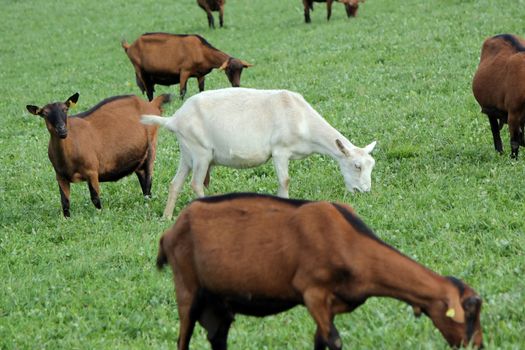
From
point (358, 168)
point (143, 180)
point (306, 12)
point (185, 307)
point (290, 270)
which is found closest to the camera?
point (290, 270)

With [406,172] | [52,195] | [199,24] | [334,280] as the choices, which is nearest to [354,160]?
[406,172]

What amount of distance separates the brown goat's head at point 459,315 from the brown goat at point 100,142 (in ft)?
23.3

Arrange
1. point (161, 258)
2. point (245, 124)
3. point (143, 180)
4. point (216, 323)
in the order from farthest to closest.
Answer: point (143, 180), point (245, 124), point (161, 258), point (216, 323)

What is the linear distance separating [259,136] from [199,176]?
3.08 feet

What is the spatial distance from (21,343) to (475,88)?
783 centimetres

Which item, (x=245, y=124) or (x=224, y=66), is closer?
(x=245, y=124)

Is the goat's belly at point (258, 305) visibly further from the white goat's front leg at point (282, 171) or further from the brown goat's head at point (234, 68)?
the brown goat's head at point (234, 68)

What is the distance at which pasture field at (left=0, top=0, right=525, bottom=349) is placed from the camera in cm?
798

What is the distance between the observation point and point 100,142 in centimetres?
1279

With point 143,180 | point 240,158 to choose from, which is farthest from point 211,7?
point 240,158

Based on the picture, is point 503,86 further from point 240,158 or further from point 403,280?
point 403,280

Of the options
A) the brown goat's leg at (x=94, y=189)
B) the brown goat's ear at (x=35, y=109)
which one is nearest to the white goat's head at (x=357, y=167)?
the brown goat's leg at (x=94, y=189)

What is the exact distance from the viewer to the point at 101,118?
43.2 ft

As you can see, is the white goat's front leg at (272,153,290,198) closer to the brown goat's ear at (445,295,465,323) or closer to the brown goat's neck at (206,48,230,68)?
the brown goat's ear at (445,295,465,323)
